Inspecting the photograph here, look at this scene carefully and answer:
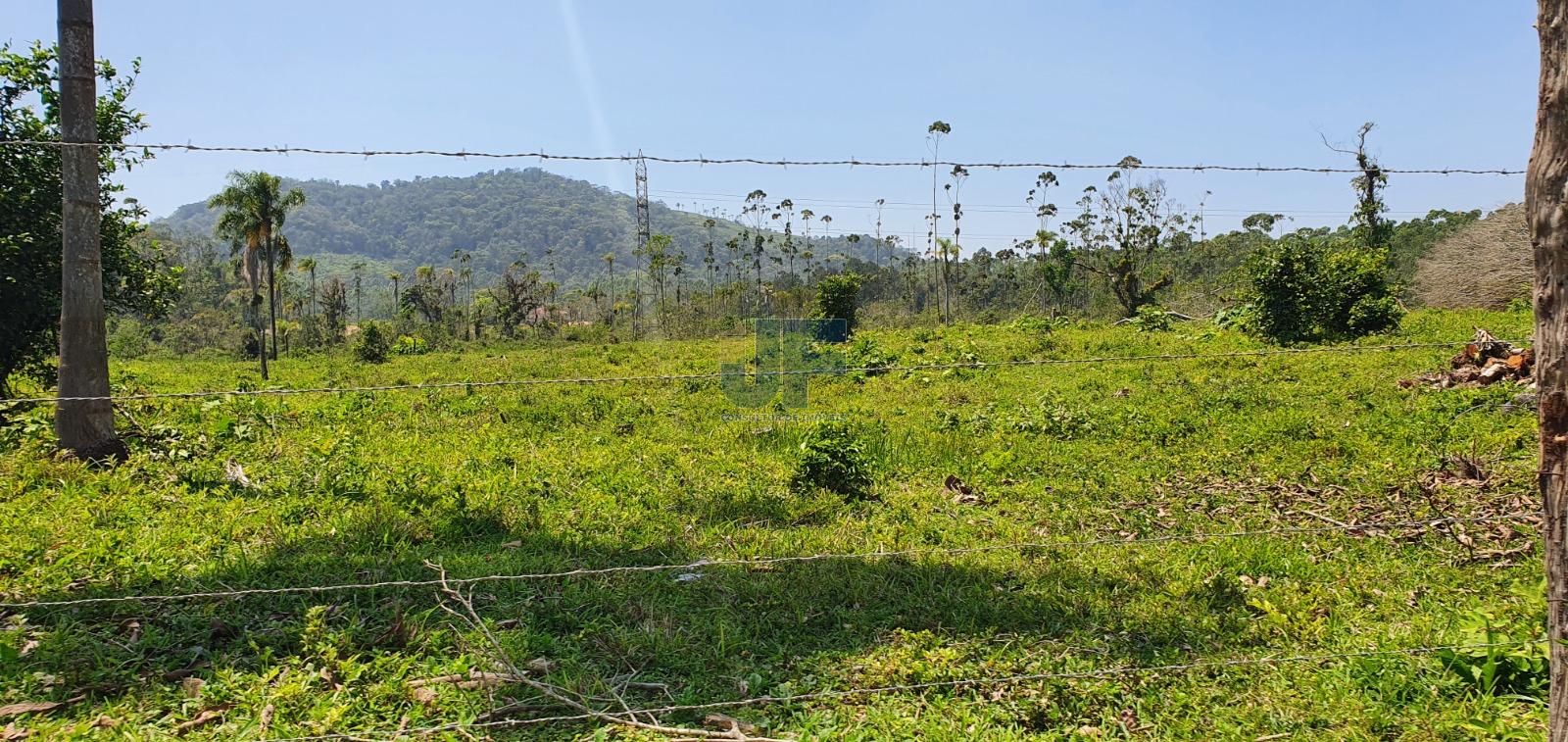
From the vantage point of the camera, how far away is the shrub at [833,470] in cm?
712

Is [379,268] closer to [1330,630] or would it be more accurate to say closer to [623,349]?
[623,349]

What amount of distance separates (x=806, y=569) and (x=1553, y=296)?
157 inches

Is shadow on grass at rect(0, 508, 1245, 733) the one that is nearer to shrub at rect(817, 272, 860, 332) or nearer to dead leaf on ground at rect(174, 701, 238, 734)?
dead leaf on ground at rect(174, 701, 238, 734)

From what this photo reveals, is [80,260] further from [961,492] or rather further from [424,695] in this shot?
[961,492]

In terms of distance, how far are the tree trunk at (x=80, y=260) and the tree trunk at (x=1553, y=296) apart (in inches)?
336

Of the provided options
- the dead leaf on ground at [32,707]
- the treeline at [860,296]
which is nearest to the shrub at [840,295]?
the treeline at [860,296]

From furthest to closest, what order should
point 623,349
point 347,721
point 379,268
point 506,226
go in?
1. point 506,226
2. point 379,268
3. point 623,349
4. point 347,721

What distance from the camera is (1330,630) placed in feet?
13.5

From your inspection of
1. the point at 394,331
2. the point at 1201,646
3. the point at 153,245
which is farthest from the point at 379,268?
the point at 1201,646

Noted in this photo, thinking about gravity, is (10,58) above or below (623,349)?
above

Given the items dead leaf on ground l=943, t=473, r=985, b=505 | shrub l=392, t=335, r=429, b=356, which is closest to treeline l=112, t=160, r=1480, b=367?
shrub l=392, t=335, r=429, b=356

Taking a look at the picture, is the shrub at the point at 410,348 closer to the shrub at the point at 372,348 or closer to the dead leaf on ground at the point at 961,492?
the shrub at the point at 372,348

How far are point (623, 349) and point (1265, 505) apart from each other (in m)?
18.7

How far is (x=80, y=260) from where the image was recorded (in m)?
6.55
